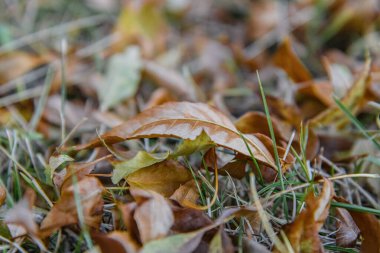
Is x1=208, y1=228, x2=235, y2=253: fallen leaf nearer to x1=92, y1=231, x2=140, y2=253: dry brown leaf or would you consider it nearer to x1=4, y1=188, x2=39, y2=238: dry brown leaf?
x1=92, y1=231, x2=140, y2=253: dry brown leaf

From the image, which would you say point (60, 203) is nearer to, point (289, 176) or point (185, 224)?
point (185, 224)

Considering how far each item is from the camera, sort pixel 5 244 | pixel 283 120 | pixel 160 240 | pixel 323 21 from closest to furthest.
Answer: pixel 160 240 < pixel 5 244 < pixel 283 120 < pixel 323 21

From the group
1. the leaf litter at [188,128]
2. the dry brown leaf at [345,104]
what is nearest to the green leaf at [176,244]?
the leaf litter at [188,128]

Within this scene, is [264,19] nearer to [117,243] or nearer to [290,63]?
[290,63]

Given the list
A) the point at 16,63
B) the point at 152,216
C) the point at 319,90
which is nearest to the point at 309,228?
the point at 152,216

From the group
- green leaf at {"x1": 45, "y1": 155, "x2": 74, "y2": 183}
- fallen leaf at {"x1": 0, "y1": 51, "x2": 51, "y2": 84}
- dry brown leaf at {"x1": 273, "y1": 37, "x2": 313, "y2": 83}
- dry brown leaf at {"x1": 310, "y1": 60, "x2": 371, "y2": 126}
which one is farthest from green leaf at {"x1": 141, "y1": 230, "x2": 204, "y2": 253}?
fallen leaf at {"x1": 0, "y1": 51, "x2": 51, "y2": 84}

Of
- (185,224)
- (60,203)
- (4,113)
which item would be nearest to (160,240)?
(185,224)
